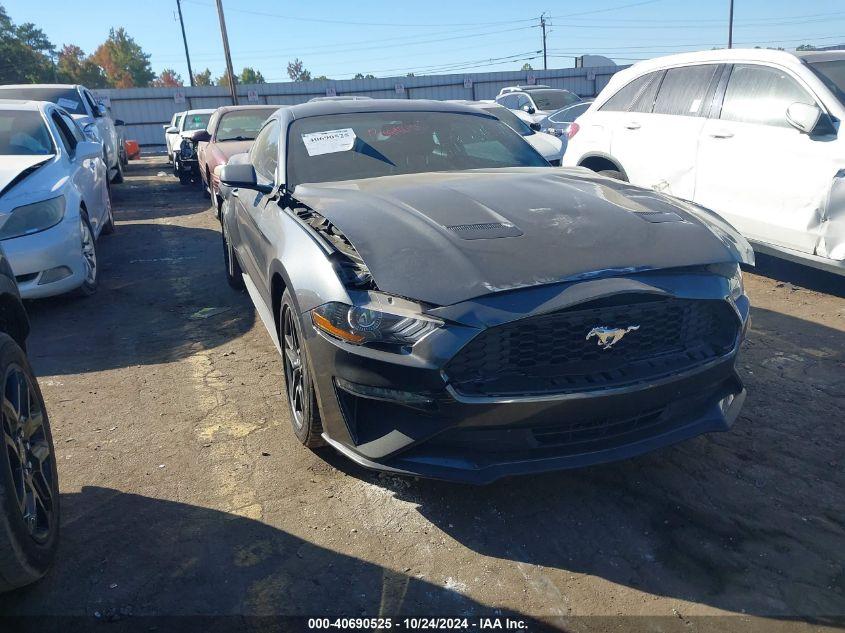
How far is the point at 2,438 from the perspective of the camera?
2117 millimetres

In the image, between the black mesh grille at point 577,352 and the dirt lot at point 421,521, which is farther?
the black mesh grille at point 577,352

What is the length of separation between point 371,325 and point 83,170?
18.6ft

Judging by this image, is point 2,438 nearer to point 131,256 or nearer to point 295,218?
point 295,218

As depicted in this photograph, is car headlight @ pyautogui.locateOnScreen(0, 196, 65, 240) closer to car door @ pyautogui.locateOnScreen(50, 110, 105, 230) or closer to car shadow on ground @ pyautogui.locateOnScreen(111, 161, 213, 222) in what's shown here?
car door @ pyautogui.locateOnScreen(50, 110, 105, 230)

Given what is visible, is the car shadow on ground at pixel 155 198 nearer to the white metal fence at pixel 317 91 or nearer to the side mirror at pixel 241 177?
the side mirror at pixel 241 177

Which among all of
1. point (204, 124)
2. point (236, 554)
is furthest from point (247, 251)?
point (204, 124)

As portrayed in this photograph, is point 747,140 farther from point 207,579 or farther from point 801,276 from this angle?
point 207,579

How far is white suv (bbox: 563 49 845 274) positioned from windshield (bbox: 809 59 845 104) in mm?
11

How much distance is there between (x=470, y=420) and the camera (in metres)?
2.41

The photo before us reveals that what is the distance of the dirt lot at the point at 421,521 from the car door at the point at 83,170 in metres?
2.99

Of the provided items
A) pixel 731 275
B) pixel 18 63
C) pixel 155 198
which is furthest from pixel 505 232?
pixel 18 63

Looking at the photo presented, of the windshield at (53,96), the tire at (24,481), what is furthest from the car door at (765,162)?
the windshield at (53,96)

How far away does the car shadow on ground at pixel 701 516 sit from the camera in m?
2.36

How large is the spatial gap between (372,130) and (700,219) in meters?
2.07
